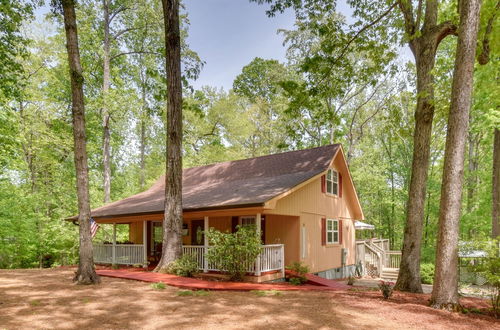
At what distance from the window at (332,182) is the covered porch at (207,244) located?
134 inches

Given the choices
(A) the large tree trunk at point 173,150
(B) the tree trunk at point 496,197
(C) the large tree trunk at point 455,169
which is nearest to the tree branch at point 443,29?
(C) the large tree trunk at point 455,169

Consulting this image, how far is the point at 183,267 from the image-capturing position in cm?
1128

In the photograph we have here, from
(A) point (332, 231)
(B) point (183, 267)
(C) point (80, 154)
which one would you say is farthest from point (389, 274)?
(C) point (80, 154)

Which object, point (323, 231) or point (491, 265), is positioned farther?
point (323, 231)

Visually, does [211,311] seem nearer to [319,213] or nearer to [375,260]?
[319,213]

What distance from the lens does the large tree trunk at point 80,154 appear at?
9.54m

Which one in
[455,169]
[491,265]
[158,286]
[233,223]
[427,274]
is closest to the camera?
[491,265]

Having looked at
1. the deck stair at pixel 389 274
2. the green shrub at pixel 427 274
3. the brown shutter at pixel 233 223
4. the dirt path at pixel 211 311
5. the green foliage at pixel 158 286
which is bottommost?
the deck stair at pixel 389 274

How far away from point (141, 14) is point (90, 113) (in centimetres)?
755

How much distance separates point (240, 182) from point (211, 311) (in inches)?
359

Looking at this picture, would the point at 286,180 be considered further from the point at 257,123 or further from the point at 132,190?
the point at 132,190

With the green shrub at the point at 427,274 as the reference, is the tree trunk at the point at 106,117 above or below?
above

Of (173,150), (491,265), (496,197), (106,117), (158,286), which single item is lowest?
(158,286)

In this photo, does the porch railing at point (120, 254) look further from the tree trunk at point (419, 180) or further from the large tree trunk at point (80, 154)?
the tree trunk at point (419, 180)
